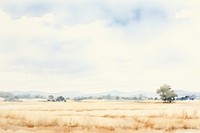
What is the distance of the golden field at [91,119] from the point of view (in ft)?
43.8

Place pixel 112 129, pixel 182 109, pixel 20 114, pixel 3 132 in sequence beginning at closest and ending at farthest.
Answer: pixel 3 132
pixel 112 129
pixel 20 114
pixel 182 109

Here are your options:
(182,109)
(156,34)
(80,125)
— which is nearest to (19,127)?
(80,125)

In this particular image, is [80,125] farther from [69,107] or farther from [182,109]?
[182,109]

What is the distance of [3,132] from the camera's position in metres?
12.3

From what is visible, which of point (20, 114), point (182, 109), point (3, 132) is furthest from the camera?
point (182, 109)

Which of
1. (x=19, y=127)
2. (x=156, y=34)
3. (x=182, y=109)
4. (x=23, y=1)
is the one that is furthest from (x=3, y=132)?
(x=182, y=109)

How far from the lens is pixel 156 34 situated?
14.2 m

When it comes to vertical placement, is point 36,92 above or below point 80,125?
above

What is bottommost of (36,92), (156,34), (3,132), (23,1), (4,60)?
(3,132)

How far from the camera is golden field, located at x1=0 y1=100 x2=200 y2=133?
13352mm

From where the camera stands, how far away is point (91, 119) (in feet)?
49.8

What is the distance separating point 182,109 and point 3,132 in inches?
325

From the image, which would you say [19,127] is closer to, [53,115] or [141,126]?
[53,115]

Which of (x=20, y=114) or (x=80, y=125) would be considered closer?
(x=80, y=125)
